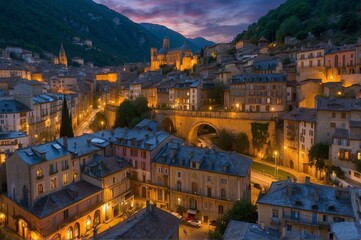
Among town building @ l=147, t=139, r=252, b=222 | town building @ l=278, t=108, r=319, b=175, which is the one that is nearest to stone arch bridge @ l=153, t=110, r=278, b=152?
town building @ l=278, t=108, r=319, b=175

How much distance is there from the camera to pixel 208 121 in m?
68.6

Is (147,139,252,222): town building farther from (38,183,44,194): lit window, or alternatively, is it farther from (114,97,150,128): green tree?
(114,97,150,128): green tree

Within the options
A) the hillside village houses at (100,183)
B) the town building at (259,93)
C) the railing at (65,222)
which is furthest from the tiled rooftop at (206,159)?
the town building at (259,93)

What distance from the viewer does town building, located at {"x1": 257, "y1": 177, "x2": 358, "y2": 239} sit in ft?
92.0

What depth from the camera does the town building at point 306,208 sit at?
2803cm

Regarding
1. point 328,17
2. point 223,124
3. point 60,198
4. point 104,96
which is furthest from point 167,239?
point 328,17

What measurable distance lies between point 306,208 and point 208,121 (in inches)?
1611

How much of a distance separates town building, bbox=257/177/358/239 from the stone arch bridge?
30.4m

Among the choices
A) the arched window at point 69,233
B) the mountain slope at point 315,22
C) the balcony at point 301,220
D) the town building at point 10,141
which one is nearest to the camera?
the balcony at point 301,220

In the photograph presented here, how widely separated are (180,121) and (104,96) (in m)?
49.7

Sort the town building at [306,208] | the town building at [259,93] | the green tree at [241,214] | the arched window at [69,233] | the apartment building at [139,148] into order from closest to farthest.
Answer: the town building at [306,208], the green tree at [241,214], the arched window at [69,233], the apartment building at [139,148], the town building at [259,93]

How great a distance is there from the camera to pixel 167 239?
2691 centimetres

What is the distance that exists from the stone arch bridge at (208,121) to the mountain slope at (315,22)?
150 ft

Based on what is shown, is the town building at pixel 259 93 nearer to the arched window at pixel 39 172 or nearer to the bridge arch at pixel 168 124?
the bridge arch at pixel 168 124
